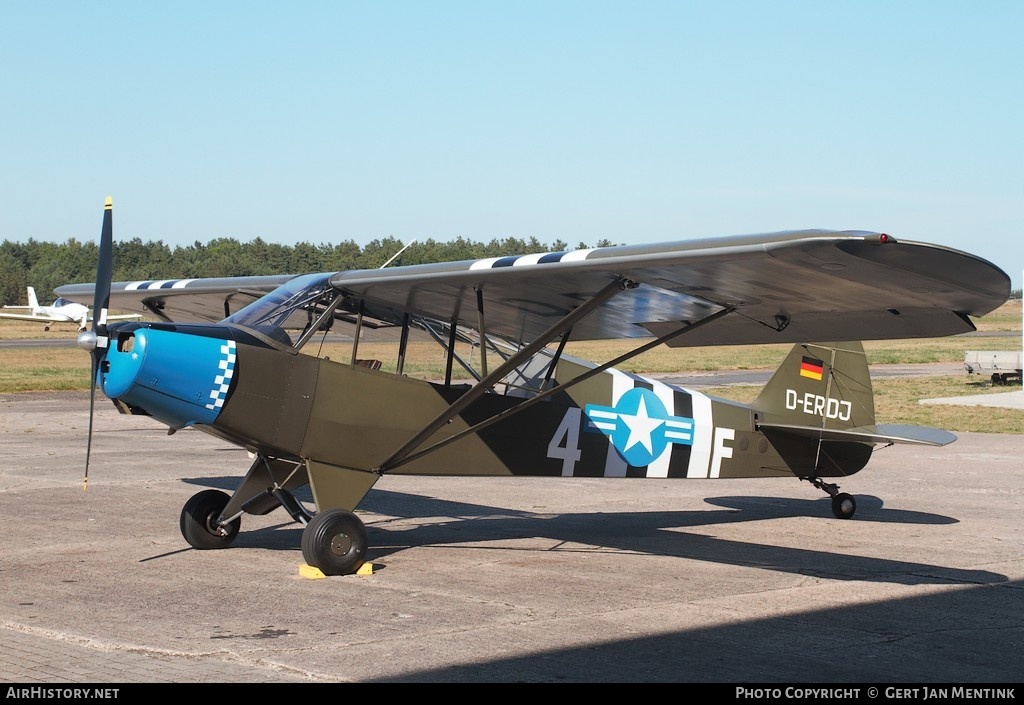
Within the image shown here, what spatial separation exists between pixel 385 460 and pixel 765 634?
12.0 ft

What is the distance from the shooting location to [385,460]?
Answer: 9188 mm

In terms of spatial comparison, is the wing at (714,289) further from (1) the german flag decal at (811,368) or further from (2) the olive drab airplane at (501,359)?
(1) the german flag decal at (811,368)

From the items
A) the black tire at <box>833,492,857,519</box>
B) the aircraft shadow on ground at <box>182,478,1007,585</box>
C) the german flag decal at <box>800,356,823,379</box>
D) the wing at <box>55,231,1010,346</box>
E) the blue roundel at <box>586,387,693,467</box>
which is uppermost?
the wing at <box>55,231,1010,346</box>

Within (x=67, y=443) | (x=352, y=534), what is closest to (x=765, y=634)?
(x=352, y=534)

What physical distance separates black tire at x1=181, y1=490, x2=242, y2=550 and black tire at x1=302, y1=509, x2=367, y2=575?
1347mm

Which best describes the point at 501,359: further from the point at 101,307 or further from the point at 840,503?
the point at 840,503

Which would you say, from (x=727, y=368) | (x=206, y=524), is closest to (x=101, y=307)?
(x=206, y=524)

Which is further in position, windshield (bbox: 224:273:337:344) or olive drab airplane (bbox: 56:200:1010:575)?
windshield (bbox: 224:273:337:344)

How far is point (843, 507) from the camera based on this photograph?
12.0m

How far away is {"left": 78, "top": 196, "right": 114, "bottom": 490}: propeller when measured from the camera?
7.79 metres

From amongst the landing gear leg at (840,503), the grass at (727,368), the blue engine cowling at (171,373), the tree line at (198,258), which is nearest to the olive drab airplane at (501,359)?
the blue engine cowling at (171,373)

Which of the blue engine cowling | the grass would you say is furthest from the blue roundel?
the blue engine cowling

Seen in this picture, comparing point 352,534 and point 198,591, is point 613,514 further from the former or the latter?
point 198,591

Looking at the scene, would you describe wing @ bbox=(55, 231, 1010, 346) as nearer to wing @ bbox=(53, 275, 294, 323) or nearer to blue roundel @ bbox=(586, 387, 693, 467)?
wing @ bbox=(53, 275, 294, 323)
